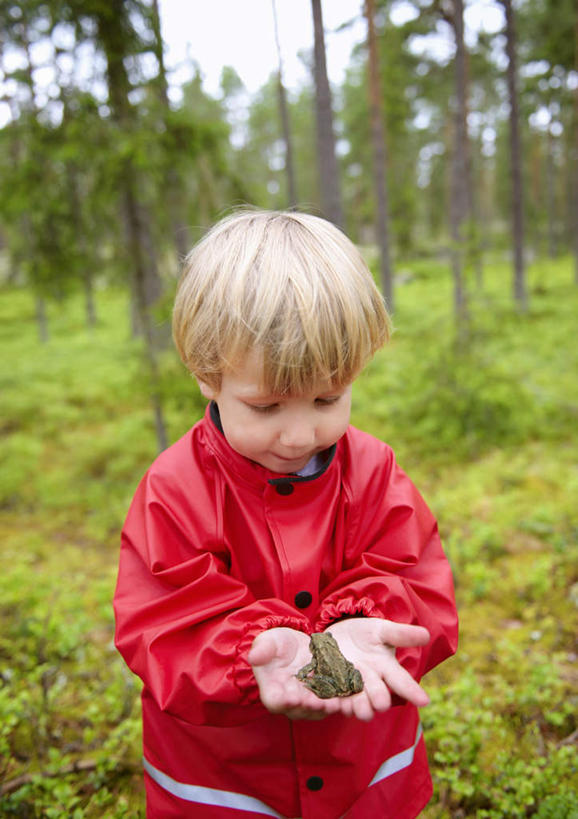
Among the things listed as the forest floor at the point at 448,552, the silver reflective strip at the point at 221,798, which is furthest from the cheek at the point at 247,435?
the forest floor at the point at 448,552

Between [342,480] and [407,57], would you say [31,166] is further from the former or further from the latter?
[407,57]

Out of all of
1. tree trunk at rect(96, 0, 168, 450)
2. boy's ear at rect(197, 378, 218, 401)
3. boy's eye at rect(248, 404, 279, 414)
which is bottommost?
boy's eye at rect(248, 404, 279, 414)

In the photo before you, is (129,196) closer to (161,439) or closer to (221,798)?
(161,439)

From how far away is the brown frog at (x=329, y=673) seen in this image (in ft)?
4.20

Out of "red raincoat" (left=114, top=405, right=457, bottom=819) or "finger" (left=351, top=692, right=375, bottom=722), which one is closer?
"finger" (left=351, top=692, right=375, bottom=722)

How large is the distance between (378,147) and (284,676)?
14986mm

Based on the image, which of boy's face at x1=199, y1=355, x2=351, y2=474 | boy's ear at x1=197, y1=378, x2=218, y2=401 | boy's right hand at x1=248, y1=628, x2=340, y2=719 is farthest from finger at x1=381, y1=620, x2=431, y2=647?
boy's ear at x1=197, y1=378, x2=218, y2=401

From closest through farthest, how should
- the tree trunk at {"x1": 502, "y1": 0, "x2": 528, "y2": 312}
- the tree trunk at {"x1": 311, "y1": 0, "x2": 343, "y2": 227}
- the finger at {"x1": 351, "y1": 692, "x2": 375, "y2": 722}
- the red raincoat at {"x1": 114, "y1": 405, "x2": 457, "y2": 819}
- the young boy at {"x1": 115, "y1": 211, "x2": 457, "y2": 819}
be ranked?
1. the finger at {"x1": 351, "y1": 692, "x2": 375, "y2": 722}
2. the young boy at {"x1": 115, "y1": 211, "x2": 457, "y2": 819}
3. the red raincoat at {"x1": 114, "y1": 405, "x2": 457, "y2": 819}
4. the tree trunk at {"x1": 311, "y1": 0, "x2": 343, "y2": 227}
5. the tree trunk at {"x1": 502, "y1": 0, "x2": 528, "y2": 312}

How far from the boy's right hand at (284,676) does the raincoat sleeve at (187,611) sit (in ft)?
0.16

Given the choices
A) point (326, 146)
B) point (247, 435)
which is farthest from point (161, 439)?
point (247, 435)

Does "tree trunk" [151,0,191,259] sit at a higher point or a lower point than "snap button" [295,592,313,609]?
higher

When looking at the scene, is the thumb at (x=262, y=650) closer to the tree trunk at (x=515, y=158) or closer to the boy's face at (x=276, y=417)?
the boy's face at (x=276, y=417)

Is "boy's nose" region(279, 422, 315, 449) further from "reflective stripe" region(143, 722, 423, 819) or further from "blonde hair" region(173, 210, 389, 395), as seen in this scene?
"reflective stripe" region(143, 722, 423, 819)

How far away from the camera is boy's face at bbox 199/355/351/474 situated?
1.38 metres
